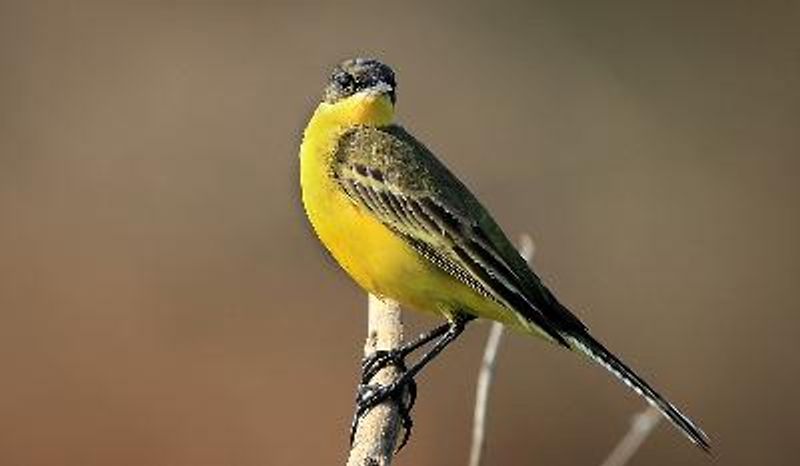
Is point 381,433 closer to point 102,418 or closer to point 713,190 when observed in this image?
point 102,418

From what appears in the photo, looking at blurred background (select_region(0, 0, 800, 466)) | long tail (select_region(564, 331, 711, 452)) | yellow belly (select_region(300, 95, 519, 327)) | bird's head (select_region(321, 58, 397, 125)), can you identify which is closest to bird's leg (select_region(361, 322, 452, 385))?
yellow belly (select_region(300, 95, 519, 327))

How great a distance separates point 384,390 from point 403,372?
19 cm

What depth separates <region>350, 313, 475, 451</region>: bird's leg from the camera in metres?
4.80

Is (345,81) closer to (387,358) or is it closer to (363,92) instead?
(363,92)

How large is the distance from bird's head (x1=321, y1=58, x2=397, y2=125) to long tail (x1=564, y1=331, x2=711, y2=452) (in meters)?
0.97

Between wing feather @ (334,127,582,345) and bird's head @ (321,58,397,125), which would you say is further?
bird's head @ (321,58,397,125)

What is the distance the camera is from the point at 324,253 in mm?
11969

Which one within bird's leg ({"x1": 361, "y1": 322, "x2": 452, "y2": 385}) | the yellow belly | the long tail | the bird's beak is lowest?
the long tail

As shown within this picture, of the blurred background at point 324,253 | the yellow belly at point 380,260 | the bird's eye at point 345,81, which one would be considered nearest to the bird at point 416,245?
the yellow belly at point 380,260

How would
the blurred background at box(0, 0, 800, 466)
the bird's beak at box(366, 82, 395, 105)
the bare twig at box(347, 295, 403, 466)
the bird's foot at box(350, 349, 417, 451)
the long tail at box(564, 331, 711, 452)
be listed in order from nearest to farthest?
the bare twig at box(347, 295, 403, 466)
the long tail at box(564, 331, 711, 452)
the bird's foot at box(350, 349, 417, 451)
the bird's beak at box(366, 82, 395, 105)
the blurred background at box(0, 0, 800, 466)

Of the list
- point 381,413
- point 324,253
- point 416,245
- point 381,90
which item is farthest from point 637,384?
point 324,253

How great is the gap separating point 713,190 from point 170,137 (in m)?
4.02

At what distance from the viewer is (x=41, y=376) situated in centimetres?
1026

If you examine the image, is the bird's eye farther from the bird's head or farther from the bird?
the bird
